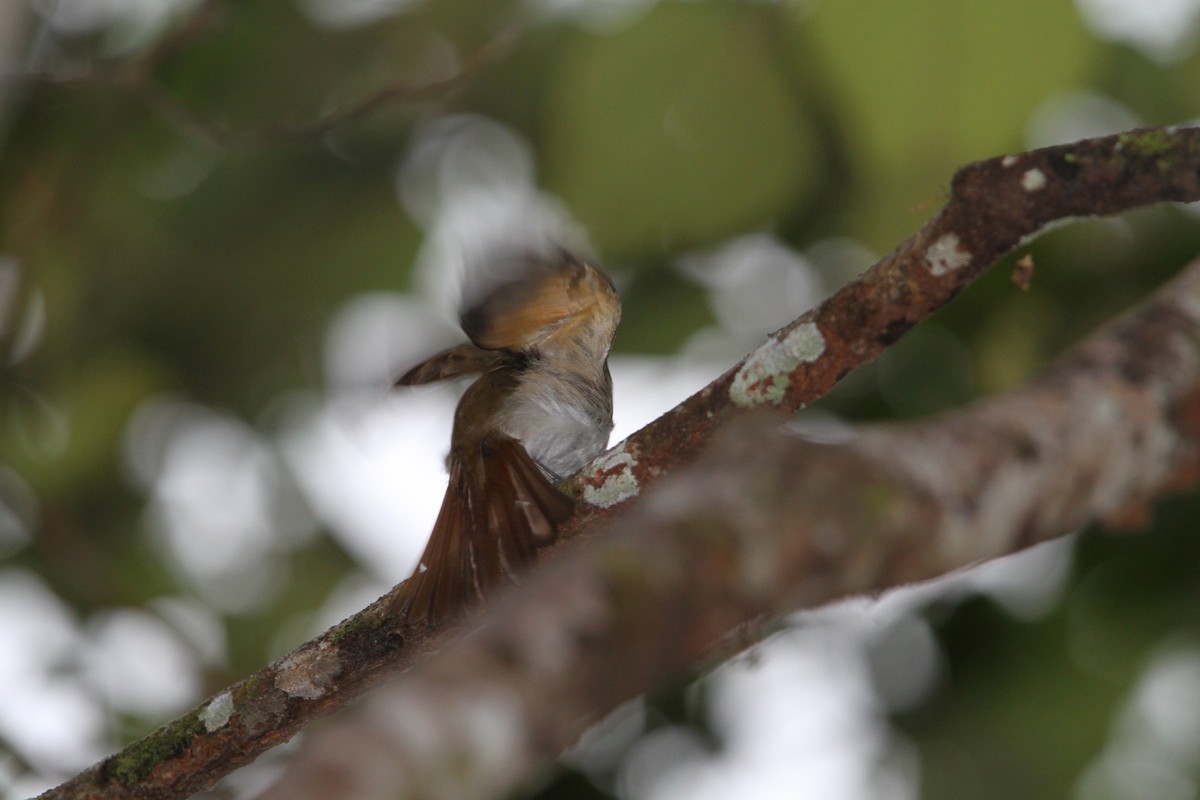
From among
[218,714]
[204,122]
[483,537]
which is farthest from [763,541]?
[204,122]

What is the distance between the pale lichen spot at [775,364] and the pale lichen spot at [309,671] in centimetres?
102

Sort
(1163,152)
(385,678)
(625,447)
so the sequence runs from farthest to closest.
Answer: (385,678) → (625,447) → (1163,152)

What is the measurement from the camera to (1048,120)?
14.8 ft

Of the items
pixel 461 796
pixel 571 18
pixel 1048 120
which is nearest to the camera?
pixel 461 796

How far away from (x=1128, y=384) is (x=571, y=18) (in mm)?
4374

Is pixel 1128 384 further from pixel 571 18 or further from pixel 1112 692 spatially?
pixel 571 18

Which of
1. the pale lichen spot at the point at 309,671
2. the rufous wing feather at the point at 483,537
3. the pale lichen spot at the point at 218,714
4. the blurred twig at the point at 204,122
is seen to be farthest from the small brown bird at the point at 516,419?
the blurred twig at the point at 204,122

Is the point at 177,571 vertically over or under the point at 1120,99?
over

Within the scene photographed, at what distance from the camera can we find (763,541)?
1199 millimetres

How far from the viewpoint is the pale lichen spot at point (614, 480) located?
2.52 meters

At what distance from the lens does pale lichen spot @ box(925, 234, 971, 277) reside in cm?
207

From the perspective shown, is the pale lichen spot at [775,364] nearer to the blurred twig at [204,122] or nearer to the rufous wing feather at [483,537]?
the rufous wing feather at [483,537]

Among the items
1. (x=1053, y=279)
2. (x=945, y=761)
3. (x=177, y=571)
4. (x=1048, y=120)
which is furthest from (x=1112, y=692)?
(x=177, y=571)

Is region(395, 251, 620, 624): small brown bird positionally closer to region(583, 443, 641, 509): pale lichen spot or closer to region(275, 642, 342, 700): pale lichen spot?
region(583, 443, 641, 509): pale lichen spot
